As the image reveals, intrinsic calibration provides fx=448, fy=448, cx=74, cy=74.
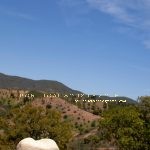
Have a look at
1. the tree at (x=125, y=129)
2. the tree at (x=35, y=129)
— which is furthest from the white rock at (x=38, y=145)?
the tree at (x=125, y=129)

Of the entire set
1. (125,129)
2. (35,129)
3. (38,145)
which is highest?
(125,129)

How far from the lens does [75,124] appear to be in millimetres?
104812

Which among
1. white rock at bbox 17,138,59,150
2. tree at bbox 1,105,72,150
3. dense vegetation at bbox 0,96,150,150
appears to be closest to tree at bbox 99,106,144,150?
dense vegetation at bbox 0,96,150,150

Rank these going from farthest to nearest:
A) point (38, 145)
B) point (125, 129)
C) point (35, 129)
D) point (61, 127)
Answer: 1. point (125, 129)
2. point (61, 127)
3. point (35, 129)
4. point (38, 145)

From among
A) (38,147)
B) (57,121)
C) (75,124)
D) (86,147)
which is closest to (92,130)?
(75,124)

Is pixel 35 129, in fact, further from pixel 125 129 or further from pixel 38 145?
pixel 38 145

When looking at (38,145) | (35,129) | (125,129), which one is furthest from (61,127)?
(38,145)

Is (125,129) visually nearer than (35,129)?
No

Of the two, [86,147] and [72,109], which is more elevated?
[72,109]

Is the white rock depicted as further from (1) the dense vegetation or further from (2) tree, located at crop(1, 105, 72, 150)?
(2) tree, located at crop(1, 105, 72, 150)

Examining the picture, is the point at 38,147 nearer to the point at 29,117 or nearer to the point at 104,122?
the point at 29,117

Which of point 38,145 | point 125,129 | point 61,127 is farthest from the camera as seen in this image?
point 125,129

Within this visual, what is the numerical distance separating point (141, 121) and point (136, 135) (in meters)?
1.75

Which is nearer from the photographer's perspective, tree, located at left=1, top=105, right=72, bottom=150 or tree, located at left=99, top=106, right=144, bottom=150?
tree, located at left=1, top=105, right=72, bottom=150
